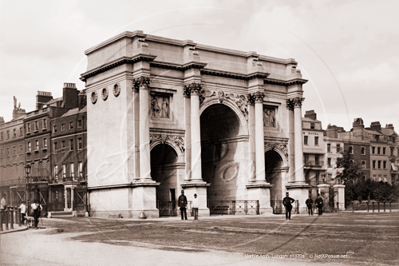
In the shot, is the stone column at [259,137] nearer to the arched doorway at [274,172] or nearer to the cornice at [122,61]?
the arched doorway at [274,172]

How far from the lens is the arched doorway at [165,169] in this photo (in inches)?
1644

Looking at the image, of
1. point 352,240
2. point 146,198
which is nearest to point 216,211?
point 146,198

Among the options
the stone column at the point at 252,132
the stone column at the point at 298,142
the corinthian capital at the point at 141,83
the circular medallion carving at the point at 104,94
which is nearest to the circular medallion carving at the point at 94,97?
the circular medallion carving at the point at 104,94

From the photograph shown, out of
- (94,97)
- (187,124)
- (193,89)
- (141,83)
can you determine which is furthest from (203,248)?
(94,97)

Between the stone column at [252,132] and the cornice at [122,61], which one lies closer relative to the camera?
the cornice at [122,61]

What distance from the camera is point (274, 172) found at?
49344 millimetres

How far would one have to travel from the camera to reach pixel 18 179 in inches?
605

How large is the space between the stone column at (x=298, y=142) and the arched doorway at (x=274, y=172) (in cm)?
154

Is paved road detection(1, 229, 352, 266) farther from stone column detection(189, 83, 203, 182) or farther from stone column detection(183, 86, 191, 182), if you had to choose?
stone column detection(183, 86, 191, 182)

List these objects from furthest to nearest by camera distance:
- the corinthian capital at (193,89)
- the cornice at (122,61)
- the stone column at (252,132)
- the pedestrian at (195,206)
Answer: the stone column at (252,132), the corinthian capital at (193,89), the cornice at (122,61), the pedestrian at (195,206)

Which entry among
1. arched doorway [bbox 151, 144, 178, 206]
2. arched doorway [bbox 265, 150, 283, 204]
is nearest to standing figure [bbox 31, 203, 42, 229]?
arched doorway [bbox 151, 144, 178, 206]

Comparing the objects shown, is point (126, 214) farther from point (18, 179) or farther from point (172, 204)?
point (18, 179)

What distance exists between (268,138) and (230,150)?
3454mm

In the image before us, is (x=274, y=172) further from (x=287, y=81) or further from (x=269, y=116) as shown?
(x=287, y=81)
